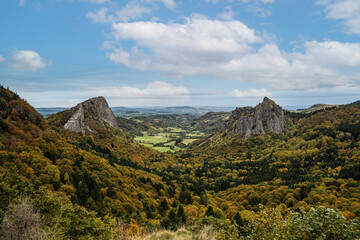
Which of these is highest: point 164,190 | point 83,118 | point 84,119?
point 83,118

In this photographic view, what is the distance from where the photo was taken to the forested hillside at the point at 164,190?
15087mm

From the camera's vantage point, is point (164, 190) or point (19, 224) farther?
point (164, 190)

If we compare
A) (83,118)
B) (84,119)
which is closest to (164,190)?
(83,118)

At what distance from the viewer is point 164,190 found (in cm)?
9281

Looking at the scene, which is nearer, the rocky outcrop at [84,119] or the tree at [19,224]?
the tree at [19,224]

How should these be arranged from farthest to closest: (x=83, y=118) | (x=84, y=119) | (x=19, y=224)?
(x=84, y=119)
(x=83, y=118)
(x=19, y=224)

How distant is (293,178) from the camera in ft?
406

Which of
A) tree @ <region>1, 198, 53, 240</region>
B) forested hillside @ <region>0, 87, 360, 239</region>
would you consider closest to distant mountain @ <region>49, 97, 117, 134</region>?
forested hillside @ <region>0, 87, 360, 239</region>

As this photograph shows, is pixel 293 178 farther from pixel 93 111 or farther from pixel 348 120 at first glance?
pixel 93 111

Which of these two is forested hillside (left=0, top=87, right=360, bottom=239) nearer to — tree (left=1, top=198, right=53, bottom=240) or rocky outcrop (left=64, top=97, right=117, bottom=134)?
tree (left=1, top=198, right=53, bottom=240)

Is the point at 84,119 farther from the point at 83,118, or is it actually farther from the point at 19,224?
the point at 19,224

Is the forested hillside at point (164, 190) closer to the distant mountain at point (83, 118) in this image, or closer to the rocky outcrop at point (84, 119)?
the distant mountain at point (83, 118)

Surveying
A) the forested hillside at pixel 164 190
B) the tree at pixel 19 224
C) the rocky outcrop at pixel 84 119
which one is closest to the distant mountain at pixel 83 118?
the rocky outcrop at pixel 84 119

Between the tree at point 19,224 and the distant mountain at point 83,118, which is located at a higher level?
the distant mountain at point 83,118
